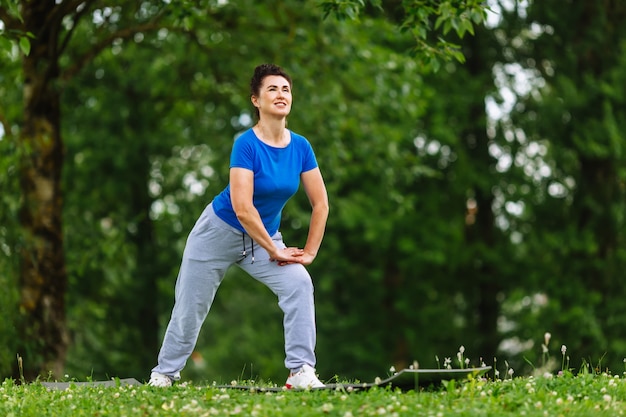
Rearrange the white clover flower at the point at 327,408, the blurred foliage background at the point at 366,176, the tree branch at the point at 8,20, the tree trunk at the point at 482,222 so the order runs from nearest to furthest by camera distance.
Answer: the white clover flower at the point at 327,408 < the tree branch at the point at 8,20 < the blurred foliage background at the point at 366,176 < the tree trunk at the point at 482,222

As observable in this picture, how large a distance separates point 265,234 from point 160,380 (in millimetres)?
1397

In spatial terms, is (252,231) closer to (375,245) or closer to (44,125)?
(44,125)

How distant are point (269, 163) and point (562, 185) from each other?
14.3m

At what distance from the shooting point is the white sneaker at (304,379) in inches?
251

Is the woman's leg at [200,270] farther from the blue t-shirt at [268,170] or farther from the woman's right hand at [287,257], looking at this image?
the woman's right hand at [287,257]

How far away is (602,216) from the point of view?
19.0 m

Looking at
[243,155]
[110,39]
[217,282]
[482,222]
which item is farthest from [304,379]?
[482,222]

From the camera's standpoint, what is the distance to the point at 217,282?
22.2 feet

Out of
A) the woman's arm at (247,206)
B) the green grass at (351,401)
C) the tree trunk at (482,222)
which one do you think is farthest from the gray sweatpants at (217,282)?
the tree trunk at (482,222)

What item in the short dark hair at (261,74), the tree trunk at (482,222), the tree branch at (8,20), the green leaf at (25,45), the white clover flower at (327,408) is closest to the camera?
the white clover flower at (327,408)

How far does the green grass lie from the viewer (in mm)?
5367

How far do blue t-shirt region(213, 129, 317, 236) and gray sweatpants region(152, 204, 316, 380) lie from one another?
11 centimetres

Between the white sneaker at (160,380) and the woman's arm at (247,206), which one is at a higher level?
the woman's arm at (247,206)

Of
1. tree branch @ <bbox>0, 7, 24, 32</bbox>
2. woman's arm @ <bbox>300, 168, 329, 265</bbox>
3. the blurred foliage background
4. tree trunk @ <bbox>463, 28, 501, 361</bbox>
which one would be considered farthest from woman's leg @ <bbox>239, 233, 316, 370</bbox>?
tree trunk @ <bbox>463, 28, 501, 361</bbox>
